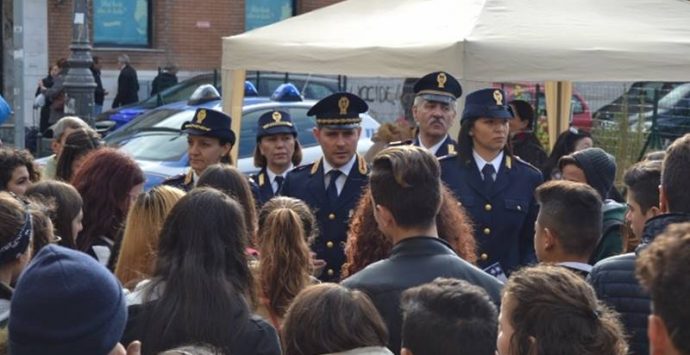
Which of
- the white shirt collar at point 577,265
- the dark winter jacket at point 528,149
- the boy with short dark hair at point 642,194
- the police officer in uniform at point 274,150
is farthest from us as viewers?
the dark winter jacket at point 528,149

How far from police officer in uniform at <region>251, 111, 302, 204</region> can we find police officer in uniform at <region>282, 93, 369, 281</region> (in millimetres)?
774

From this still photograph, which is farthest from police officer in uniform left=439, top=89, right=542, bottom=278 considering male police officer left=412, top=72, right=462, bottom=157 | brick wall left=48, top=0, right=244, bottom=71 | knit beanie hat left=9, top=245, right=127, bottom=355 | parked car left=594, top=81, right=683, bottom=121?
brick wall left=48, top=0, right=244, bottom=71

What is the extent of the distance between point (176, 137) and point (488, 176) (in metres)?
7.34

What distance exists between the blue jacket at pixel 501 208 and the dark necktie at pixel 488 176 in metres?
0.02

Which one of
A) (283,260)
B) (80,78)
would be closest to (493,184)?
(283,260)

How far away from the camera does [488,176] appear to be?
684 centimetres

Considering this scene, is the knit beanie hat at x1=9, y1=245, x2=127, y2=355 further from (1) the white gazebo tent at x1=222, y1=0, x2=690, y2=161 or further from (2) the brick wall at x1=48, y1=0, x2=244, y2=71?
(2) the brick wall at x1=48, y1=0, x2=244, y2=71

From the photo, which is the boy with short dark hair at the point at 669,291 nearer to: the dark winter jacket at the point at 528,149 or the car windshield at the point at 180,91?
the dark winter jacket at the point at 528,149

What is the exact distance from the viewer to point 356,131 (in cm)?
730

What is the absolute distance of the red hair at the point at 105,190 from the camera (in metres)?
5.96

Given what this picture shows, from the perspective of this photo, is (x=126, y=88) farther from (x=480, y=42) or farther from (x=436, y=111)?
(x=436, y=111)

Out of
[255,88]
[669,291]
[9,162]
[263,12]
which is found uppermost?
[263,12]

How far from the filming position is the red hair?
235 inches

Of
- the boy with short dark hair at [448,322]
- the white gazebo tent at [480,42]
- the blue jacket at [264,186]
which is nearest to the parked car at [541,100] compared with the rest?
the white gazebo tent at [480,42]
